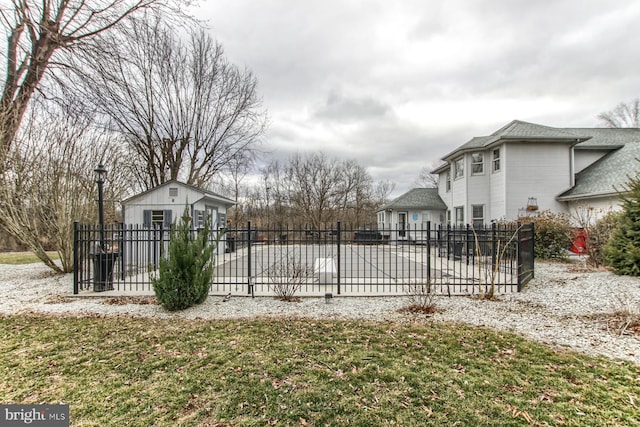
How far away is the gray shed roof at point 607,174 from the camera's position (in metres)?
12.7

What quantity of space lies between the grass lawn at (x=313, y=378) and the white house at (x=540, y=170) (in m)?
13.1

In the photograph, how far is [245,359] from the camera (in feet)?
11.4

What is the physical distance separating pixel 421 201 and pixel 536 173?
8.57m

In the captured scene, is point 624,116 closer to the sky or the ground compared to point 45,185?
closer to the sky

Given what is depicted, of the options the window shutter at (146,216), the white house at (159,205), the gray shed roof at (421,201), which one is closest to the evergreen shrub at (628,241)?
the white house at (159,205)

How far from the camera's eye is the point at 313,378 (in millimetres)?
3035

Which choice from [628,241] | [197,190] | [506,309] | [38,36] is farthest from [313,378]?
[197,190]

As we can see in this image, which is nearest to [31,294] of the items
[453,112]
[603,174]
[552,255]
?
[552,255]

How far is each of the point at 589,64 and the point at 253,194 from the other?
30.5 m

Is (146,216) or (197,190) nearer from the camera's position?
(146,216)

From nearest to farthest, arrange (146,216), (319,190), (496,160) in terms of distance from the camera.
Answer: (146,216) < (496,160) < (319,190)

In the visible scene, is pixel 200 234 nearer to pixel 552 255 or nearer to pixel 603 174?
pixel 552 255

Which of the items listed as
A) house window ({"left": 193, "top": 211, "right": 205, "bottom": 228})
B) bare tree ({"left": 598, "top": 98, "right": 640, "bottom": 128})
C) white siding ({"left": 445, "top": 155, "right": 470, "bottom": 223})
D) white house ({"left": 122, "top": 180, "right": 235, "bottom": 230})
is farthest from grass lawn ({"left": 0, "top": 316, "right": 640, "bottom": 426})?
bare tree ({"left": 598, "top": 98, "right": 640, "bottom": 128})

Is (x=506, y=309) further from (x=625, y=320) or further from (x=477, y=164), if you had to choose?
(x=477, y=164)
